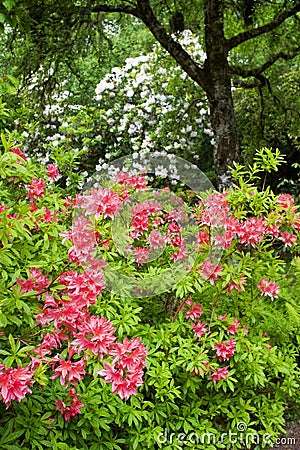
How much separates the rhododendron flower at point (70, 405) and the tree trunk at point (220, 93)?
2721mm

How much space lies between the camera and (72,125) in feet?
24.6

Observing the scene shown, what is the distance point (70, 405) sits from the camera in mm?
2098

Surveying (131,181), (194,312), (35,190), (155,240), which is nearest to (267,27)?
(131,181)

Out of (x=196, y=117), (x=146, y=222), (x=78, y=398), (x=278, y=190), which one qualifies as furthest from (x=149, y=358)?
(x=278, y=190)

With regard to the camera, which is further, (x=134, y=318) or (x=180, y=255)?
(x=180, y=255)

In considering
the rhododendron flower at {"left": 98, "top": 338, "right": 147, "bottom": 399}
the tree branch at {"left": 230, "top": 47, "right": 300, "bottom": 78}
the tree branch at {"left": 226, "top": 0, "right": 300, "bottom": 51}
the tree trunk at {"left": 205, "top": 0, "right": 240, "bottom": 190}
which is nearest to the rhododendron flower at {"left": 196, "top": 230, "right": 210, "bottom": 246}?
the rhododendron flower at {"left": 98, "top": 338, "right": 147, "bottom": 399}

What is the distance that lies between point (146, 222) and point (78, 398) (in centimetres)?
84

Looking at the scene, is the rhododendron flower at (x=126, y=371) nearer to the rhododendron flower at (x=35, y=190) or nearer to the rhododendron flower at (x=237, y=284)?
the rhododendron flower at (x=237, y=284)

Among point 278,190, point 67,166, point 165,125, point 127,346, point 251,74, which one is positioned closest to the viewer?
point 127,346

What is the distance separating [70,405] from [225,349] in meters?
0.71

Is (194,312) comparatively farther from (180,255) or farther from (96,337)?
(96,337)

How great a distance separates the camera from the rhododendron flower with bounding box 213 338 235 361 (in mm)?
2392

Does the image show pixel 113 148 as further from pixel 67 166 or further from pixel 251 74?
pixel 67 166

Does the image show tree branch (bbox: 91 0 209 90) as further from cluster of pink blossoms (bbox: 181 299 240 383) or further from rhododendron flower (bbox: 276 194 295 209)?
cluster of pink blossoms (bbox: 181 299 240 383)
